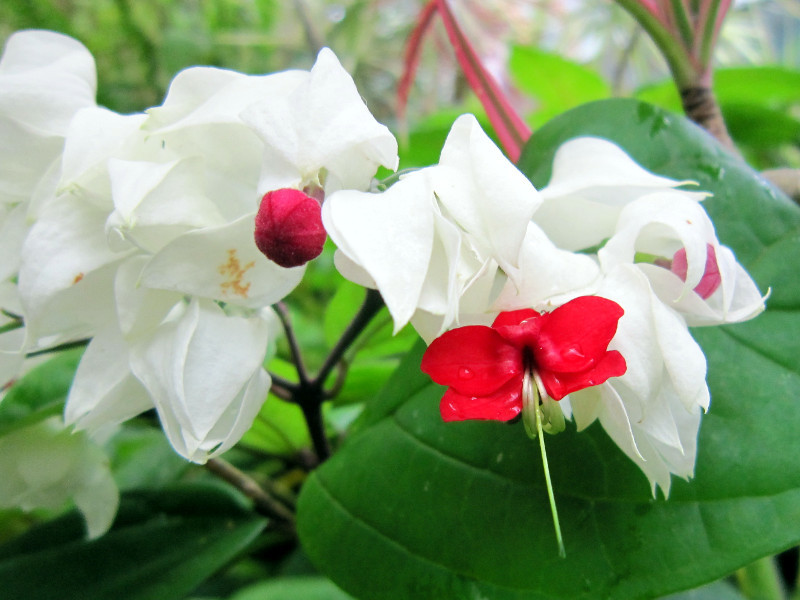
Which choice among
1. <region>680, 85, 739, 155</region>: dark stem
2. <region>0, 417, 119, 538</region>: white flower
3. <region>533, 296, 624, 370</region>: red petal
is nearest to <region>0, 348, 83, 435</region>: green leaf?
<region>0, 417, 119, 538</region>: white flower

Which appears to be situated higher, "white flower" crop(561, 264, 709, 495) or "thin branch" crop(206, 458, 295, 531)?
"white flower" crop(561, 264, 709, 495)

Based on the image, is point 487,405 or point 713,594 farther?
point 713,594

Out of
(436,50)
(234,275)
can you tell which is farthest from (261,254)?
(436,50)

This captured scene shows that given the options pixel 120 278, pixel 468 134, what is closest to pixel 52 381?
pixel 120 278

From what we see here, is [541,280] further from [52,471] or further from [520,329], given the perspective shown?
[52,471]

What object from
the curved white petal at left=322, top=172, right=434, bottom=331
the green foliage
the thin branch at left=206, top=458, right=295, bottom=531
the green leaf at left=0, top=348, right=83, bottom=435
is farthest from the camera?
the green foliage

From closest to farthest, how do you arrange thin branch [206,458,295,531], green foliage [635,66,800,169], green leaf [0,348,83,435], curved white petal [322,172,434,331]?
curved white petal [322,172,434,331] → green leaf [0,348,83,435] → thin branch [206,458,295,531] → green foliage [635,66,800,169]

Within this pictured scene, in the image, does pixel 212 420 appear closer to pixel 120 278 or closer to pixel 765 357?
pixel 120 278

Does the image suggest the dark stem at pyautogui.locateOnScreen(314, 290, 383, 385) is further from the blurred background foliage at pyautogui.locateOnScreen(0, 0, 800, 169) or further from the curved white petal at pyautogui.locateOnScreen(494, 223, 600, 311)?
the blurred background foliage at pyautogui.locateOnScreen(0, 0, 800, 169)

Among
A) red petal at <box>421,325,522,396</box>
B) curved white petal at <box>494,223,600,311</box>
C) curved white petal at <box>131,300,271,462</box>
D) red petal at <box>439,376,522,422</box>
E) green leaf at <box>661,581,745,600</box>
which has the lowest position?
green leaf at <box>661,581,745,600</box>
